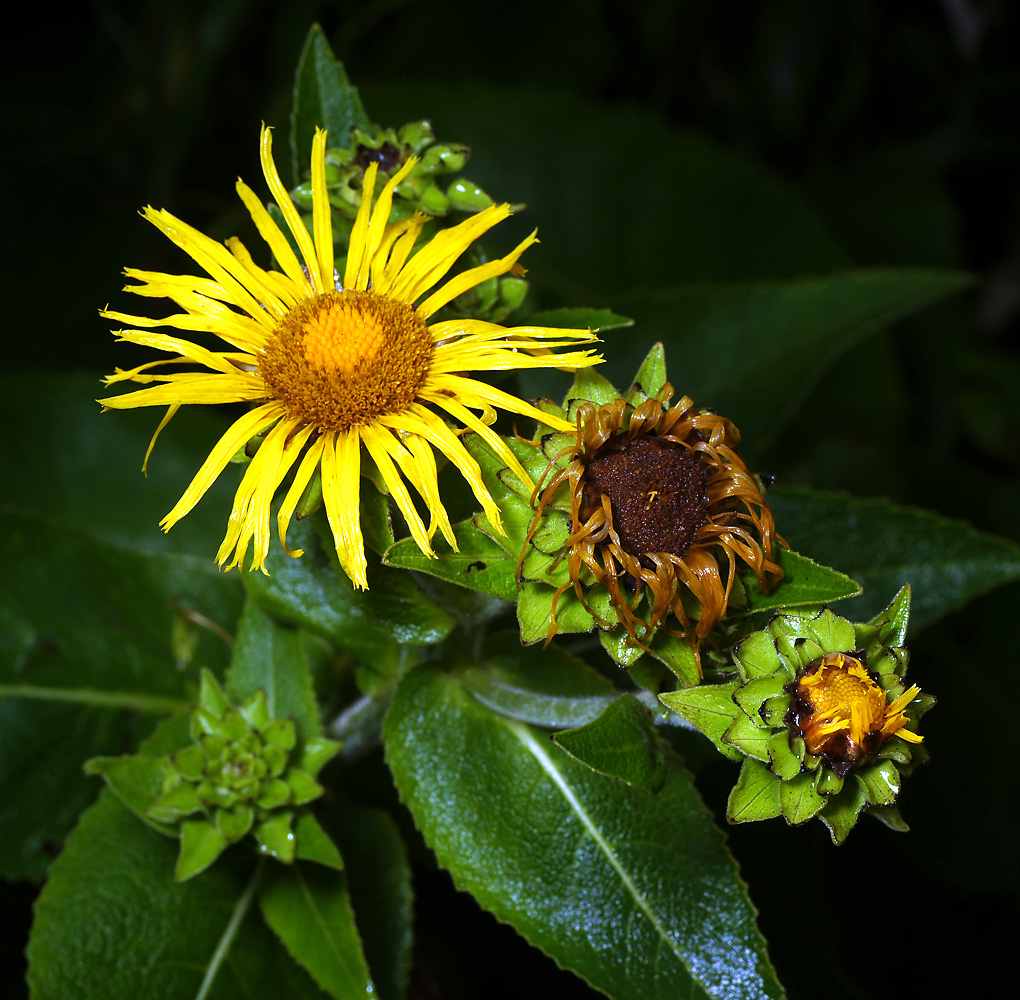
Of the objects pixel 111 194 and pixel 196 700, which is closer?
pixel 196 700

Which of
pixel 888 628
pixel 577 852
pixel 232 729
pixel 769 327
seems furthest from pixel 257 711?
pixel 769 327

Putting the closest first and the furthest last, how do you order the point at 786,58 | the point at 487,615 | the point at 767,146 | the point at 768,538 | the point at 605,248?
the point at 768,538, the point at 487,615, the point at 605,248, the point at 786,58, the point at 767,146

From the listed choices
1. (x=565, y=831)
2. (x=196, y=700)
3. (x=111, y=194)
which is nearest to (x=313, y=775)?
(x=565, y=831)

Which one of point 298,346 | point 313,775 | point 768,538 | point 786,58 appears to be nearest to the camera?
point 768,538

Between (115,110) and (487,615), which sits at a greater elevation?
(115,110)

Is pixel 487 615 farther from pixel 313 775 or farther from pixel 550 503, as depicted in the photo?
pixel 313 775

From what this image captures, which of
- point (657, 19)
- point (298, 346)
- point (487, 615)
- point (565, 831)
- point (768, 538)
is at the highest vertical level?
point (657, 19)

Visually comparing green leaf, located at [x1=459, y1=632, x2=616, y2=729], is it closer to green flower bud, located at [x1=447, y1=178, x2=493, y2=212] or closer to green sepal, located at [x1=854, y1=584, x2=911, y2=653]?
green sepal, located at [x1=854, y1=584, x2=911, y2=653]
